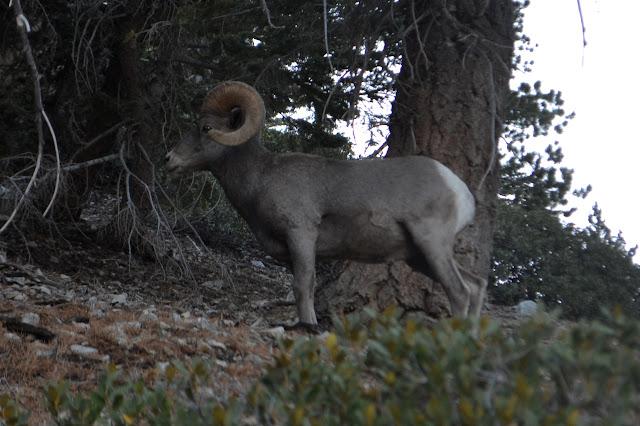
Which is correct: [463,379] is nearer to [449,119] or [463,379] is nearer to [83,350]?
[83,350]

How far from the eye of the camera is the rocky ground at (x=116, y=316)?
5.29 metres

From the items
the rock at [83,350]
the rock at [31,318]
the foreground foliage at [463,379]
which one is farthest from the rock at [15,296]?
the foreground foliage at [463,379]

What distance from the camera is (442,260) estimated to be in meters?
5.67

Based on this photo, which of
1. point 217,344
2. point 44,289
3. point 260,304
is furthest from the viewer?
point 260,304

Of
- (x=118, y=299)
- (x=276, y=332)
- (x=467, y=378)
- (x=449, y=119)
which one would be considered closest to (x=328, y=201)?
(x=276, y=332)

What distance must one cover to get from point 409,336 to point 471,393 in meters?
0.31

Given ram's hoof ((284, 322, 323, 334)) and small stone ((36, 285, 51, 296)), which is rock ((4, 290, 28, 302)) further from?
ram's hoof ((284, 322, 323, 334))

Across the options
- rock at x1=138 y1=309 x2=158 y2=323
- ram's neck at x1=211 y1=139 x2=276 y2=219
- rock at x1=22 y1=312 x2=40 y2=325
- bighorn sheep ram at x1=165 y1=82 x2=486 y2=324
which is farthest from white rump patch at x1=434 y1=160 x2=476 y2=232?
rock at x1=22 y1=312 x2=40 y2=325

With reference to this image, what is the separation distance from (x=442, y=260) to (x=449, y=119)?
2312 millimetres

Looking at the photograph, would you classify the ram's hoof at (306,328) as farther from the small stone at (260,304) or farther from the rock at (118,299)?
the small stone at (260,304)

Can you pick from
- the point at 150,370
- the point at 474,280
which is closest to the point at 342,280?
the point at 474,280

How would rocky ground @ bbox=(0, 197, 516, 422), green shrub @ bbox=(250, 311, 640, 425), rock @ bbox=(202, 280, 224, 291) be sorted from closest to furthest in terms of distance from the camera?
1. green shrub @ bbox=(250, 311, 640, 425)
2. rocky ground @ bbox=(0, 197, 516, 422)
3. rock @ bbox=(202, 280, 224, 291)

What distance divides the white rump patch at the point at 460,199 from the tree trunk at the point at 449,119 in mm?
1289

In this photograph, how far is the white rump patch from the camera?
5828mm
